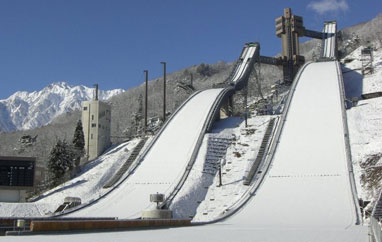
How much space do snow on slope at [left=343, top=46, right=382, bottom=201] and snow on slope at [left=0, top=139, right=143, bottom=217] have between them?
14341mm

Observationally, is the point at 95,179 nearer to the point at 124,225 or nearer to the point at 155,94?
the point at 124,225

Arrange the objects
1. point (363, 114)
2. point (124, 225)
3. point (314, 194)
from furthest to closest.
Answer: point (363, 114) → point (314, 194) → point (124, 225)

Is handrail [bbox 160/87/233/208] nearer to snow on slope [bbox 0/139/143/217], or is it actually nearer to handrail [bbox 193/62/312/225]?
handrail [bbox 193/62/312/225]

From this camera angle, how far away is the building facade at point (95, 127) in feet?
142

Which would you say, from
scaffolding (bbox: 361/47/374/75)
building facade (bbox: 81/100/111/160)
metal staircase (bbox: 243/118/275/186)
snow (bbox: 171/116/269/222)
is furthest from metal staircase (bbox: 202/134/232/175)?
scaffolding (bbox: 361/47/374/75)

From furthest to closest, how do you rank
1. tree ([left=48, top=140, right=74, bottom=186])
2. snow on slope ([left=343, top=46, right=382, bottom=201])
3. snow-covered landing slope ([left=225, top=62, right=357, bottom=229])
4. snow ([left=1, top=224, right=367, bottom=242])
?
tree ([left=48, top=140, right=74, bottom=186]) → snow on slope ([left=343, top=46, right=382, bottom=201]) → snow-covered landing slope ([left=225, top=62, right=357, bottom=229]) → snow ([left=1, top=224, right=367, bottom=242])

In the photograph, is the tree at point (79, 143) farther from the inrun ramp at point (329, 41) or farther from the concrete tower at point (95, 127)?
the inrun ramp at point (329, 41)

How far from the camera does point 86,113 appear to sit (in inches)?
1770

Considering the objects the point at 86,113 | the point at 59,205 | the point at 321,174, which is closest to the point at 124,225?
the point at 321,174

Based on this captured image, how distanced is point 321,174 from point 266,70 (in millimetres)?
98596

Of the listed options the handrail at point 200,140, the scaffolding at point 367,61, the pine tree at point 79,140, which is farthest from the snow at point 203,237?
the scaffolding at point 367,61

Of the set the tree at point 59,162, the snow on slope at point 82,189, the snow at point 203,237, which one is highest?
the tree at point 59,162

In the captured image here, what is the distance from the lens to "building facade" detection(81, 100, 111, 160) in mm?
43156

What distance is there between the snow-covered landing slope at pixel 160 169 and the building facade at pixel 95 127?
29.8 feet
